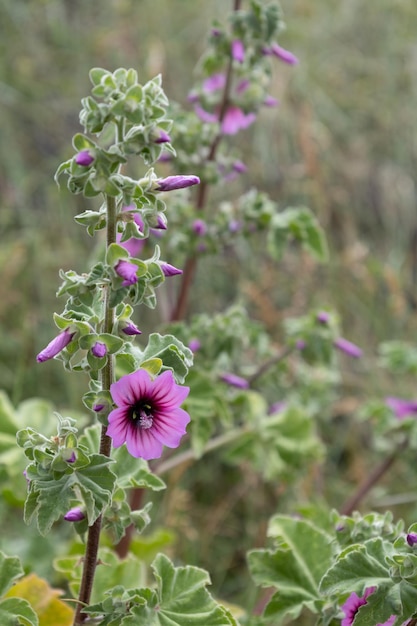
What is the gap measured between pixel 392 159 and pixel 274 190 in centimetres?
64

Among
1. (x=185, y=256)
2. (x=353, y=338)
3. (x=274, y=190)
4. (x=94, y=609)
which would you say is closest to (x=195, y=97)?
(x=185, y=256)

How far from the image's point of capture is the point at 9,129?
153 inches

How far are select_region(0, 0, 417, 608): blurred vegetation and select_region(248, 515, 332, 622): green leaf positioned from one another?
106 cm

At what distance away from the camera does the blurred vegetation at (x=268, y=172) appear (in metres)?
2.89

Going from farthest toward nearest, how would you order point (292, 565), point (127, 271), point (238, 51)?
point (238, 51) < point (292, 565) < point (127, 271)

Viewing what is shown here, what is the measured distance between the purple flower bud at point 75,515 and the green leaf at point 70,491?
0.15 ft

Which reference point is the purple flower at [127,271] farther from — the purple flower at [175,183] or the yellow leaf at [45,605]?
the yellow leaf at [45,605]

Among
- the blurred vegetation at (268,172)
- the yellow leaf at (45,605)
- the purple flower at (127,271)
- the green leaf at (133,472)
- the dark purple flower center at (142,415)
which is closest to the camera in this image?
the purple flower at (127,271)

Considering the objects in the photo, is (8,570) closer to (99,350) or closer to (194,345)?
(99,350)

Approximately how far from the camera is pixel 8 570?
48.6 inches

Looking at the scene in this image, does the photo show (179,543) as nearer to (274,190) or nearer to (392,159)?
(274,190)

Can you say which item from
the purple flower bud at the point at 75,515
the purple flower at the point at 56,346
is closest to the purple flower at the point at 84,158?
the purple flower at the point at 56,346

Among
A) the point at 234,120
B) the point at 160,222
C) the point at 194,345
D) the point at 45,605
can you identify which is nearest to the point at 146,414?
the point at 160,222

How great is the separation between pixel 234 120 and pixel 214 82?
0.11m
